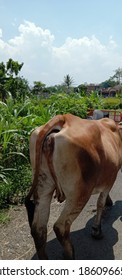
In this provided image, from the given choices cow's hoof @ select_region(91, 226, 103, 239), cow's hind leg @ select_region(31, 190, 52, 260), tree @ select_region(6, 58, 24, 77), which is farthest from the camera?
tree @ select_region(6, 58, 24, 77)

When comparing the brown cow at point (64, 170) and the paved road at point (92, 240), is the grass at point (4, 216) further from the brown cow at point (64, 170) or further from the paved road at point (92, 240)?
the brown cow at point (64, 170)

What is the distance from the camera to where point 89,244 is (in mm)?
3354

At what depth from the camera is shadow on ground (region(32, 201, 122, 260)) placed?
3.10 metres

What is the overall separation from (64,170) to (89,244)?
3.97 feet

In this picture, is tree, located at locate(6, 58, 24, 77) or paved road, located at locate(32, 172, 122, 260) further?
tree, located at locate(6, 58, 24, 77)

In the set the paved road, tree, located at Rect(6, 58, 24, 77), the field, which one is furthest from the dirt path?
tree, located at Rect(6, 58, 24, 77)

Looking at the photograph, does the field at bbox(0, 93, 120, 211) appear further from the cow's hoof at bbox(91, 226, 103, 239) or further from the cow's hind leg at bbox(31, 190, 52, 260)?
the cow's hoof at bbox(91, 226, 103, 239)

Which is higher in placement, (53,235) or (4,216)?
(4,216)

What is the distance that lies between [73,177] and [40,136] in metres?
0.49

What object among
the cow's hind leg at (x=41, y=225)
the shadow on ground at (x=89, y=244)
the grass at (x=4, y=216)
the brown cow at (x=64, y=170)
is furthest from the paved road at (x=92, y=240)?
the grass at (x=4, y=216)

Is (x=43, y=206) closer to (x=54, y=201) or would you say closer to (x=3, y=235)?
(x=3, y=235)

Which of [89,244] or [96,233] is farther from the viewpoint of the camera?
[96,233]

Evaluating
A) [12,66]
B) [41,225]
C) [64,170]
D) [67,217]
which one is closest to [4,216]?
[41,225]

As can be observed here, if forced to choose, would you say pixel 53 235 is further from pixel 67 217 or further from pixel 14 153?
pixel 14 153
